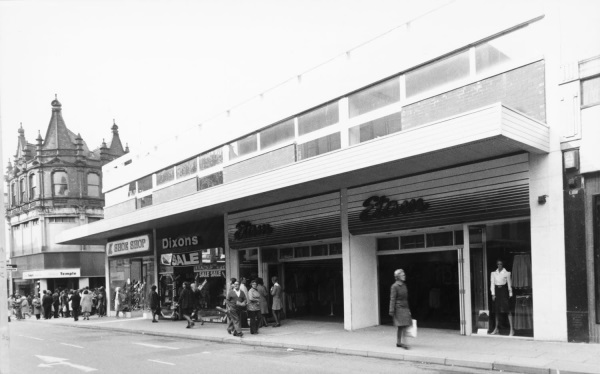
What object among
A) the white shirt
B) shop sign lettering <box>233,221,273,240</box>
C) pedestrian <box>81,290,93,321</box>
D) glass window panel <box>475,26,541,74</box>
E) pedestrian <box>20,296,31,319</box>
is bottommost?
pedestrian <box>20,296,31,319</box>

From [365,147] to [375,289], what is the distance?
17.4 ft

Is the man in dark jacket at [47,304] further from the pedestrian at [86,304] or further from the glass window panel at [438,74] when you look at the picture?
the glass window panel at [438,74]

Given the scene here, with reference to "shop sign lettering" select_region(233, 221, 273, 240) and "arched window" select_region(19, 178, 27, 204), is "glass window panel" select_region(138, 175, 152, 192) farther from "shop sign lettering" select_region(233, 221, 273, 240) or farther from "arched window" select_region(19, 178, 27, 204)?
"arched window" select_region(19, 178, 27, 204)

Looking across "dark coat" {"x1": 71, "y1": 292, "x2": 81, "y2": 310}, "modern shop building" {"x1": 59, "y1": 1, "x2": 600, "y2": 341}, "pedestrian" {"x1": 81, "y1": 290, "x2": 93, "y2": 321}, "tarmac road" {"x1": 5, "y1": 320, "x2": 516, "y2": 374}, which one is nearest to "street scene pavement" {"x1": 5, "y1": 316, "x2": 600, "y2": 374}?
"tarmac road" {"x1": 5, "y1": 320, "x2": 516, "y2": 374}

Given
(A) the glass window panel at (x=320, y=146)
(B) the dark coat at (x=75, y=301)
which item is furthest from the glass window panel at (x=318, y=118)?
(B) the dark coat at (x=75, y=301)

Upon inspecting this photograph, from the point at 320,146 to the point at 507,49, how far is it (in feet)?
20.9

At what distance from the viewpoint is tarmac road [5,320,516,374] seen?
10.2m

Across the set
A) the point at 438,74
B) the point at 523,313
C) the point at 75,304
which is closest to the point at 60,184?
the point at 75,304

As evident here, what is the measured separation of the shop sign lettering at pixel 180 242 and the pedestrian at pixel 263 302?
556cm

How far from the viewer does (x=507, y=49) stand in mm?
12242

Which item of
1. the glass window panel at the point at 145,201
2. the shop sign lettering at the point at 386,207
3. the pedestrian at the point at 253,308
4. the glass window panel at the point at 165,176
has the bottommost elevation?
the pedestrian at the point at 253,308

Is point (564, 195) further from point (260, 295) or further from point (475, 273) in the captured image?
point (260, 295)

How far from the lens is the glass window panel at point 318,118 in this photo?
16.4 m

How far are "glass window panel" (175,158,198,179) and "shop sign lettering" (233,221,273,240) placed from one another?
4.04 meters
